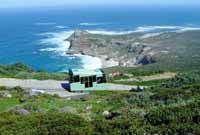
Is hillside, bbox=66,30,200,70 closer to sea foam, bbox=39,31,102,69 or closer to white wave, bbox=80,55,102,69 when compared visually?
white wave, bbox=80,55,102,69

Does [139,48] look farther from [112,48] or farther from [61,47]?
[61,47]

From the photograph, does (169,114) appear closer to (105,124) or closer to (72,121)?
(105,124)

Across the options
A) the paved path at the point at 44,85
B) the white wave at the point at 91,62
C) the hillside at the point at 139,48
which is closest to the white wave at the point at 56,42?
the hillside at the point at 139,48

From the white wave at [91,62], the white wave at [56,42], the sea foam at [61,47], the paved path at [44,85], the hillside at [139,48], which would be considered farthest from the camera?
the white wave at [56,42]

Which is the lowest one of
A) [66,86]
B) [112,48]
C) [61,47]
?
[112,48]

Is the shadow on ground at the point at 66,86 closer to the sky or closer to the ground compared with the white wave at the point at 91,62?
closer to the sky

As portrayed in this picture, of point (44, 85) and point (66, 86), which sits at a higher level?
point (44, 85)

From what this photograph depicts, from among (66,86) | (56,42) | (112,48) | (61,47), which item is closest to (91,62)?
(112,48)

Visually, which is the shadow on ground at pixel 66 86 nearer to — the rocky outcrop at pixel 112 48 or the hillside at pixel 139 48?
the hillside at pixel 139 48
